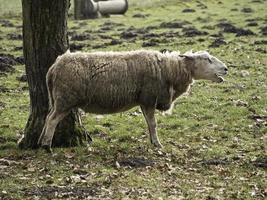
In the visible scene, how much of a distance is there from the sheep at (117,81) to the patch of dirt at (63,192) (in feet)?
6.99

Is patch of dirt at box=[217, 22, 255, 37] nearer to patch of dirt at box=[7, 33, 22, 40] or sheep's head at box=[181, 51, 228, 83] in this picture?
patch of dirt at box=[7, 33, 22, 40]

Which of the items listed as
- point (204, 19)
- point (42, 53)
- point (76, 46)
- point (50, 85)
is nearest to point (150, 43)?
point (76, 46)

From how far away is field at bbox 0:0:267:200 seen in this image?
10102 mm

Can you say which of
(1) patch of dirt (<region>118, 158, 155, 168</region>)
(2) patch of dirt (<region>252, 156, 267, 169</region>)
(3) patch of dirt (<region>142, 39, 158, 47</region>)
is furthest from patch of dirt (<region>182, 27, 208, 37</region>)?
(1) patch of dirt (<region>118, 158, 155, 168</region>)

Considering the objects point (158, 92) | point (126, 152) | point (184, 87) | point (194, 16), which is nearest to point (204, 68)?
point (184, 87)

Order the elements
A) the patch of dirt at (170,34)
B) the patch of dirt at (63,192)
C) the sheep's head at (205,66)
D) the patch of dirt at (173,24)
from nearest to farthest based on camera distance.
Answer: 1. the patch of dirt at (63,192)
2. the sheep's head at (205,66)
3. the patch of dirt at (170,34)
4. the patch of dirt at (173,24)

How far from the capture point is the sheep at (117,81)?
11.8 meters

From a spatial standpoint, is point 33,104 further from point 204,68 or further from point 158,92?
point 204,68

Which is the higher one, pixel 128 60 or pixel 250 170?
pixel 128 60

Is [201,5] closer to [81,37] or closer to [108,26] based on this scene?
[108,26]

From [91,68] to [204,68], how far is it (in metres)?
3.17

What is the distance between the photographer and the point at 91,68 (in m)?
12.1

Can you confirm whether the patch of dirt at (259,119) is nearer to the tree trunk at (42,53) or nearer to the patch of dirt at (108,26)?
the tree trunk at (42,53)

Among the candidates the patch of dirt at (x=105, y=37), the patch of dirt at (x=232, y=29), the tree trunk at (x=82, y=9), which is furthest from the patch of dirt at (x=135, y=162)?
the tree trunk at (x=82, y=9)
